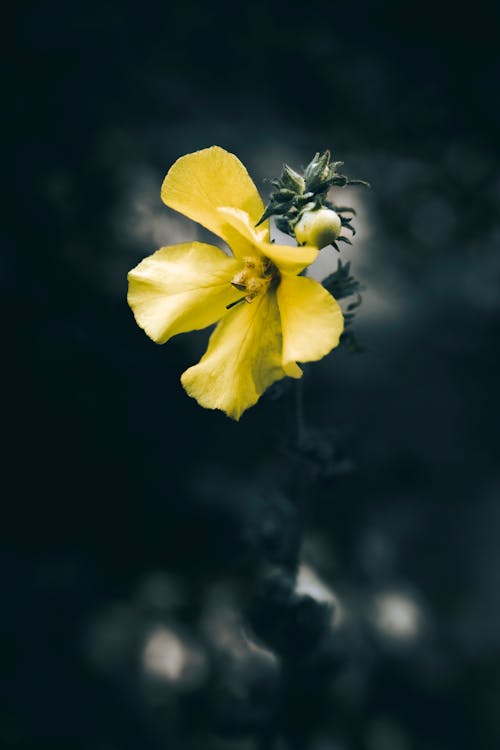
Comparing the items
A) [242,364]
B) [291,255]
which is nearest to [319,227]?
[291,255]

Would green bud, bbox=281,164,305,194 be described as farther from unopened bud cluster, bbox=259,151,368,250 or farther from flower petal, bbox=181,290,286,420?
flower petal, bbox=181,290,286,420

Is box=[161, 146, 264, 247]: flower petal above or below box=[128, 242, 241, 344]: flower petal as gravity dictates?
above

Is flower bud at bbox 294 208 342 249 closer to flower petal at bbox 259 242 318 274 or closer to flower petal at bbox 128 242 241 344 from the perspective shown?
flower petal at bbox 259 242 318 274

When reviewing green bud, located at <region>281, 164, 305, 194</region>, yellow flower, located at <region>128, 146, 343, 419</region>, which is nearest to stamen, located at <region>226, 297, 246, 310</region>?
yellow flower, located at <region>128, 146, 343, 419</region>

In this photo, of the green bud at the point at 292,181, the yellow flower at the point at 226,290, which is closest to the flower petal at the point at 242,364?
the yellow flower at the point at 226,290

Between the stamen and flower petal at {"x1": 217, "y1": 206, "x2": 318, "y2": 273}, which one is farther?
the stamen

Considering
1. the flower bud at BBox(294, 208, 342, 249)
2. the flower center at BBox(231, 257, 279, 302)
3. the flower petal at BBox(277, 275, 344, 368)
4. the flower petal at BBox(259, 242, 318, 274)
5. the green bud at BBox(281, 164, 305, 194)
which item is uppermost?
the green bud at BBox(281, 164, 305, 194)

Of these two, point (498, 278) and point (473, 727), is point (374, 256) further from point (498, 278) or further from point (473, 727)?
point (473, 727)

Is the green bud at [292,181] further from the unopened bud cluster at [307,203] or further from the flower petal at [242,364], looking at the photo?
the flower petal at [242,364]
